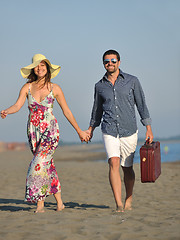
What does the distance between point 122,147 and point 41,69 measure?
1.54 metres

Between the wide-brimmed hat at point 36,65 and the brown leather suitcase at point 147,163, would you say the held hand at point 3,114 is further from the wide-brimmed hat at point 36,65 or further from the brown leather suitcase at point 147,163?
the brown leather suitcase at point 147,163

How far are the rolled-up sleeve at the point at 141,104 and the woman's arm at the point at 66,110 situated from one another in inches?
34.5

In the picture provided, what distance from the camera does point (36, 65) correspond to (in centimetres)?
560

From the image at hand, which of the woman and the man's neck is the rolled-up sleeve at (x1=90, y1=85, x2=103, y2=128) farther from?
the woman

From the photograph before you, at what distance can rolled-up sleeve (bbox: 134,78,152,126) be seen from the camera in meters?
5.68

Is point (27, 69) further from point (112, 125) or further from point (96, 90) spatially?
point (112, 125)

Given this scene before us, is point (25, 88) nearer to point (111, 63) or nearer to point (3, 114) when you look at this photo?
point (3, 114)

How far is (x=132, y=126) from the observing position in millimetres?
5605

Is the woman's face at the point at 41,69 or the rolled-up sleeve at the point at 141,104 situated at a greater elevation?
the woman's face at the point at 41,69

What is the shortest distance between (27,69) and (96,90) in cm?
100

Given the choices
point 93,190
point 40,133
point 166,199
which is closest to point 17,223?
point 40,133

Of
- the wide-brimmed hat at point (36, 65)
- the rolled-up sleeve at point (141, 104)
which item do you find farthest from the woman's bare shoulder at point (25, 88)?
the rolled-up sleeve at point (141, 104)

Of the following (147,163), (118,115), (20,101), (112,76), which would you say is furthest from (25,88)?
(147,163)

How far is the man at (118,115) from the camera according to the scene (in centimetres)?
554
